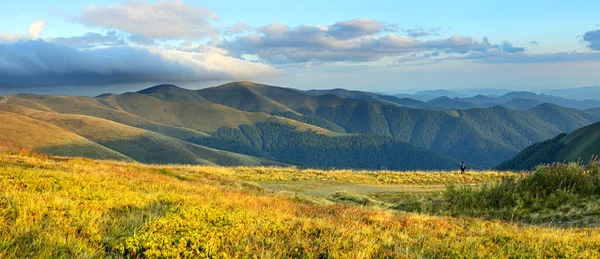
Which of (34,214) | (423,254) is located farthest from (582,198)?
(34,214)

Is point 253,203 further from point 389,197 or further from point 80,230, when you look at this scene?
point 389,197

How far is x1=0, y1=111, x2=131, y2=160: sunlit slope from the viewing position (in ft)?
512

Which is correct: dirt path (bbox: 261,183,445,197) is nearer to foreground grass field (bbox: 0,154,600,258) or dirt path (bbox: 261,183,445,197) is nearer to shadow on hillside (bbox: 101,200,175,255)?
foreground grass field (bbox: 0,154,600,258)

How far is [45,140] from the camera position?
171375 millimetres

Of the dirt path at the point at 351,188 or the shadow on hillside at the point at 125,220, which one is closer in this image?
the shadow on hillside at the point at 125,220

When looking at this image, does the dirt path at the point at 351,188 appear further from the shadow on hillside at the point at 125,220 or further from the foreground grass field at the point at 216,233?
the shadow on hillside at the point at 125,220

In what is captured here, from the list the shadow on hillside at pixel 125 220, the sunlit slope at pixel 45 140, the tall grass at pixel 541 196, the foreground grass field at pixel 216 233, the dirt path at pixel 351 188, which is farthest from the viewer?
the sunlit slope at pixel 45 140

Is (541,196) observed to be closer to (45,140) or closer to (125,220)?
(125,220)

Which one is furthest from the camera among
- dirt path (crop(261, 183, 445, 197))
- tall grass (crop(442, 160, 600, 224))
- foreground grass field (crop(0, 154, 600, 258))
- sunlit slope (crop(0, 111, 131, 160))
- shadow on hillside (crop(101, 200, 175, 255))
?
sunlit slope (crop(0, 111, 131, 160))

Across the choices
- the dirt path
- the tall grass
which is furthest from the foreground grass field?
the dirt path

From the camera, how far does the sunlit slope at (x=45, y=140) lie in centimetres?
15612

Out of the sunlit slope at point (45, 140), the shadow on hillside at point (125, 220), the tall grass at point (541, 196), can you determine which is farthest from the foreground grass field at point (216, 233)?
the sunlit slope at point (45, 140)

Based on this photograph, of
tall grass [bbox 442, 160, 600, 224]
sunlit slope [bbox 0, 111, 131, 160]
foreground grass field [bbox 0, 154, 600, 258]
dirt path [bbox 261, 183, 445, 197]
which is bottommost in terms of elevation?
sunlit slope [bbox 0, 111, 131, 160]

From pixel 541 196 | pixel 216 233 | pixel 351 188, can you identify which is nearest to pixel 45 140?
pixel 351 188
